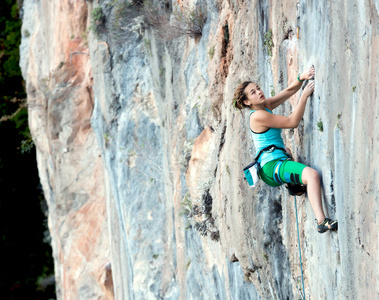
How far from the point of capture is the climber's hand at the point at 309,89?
3.95m

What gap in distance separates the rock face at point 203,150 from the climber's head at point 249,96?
369mm

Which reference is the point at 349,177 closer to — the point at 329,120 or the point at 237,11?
the point at 329,120

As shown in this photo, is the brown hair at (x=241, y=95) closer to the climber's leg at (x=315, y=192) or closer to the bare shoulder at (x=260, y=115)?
the bare shoulder at (x=260, y=115)

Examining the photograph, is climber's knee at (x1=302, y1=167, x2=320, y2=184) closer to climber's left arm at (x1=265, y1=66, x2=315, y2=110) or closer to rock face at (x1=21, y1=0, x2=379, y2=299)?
rock face at (x1=21, y1=0, x2=379, y2=299)

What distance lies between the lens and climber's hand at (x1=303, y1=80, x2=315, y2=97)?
395 cm

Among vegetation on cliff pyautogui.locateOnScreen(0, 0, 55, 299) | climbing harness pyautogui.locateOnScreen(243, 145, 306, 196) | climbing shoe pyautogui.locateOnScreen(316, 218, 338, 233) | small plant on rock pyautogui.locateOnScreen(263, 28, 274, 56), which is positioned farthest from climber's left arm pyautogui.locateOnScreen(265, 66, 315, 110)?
vegetation on cliff pyautogui.locateOnScreen(0, 0, 55, 299)

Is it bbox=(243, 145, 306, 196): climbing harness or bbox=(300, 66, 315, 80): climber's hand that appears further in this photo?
bbox=(243, 145, 306, 196): climbing harness

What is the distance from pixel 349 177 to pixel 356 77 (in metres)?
0.64

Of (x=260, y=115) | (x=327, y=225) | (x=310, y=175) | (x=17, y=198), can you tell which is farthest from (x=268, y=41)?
(x=17, y=198)

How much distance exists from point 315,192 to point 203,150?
2.85 meters

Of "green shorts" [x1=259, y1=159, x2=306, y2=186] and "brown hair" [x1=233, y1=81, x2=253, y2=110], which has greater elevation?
"brown hair" [x1=233, y1=81, x2=253, y2=110]

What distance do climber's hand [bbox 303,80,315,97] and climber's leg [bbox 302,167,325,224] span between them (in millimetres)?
597

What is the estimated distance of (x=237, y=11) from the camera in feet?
18.2

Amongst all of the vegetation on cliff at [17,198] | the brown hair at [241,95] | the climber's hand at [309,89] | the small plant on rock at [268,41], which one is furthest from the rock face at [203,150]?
the vegetation on cliff at [17,198]
